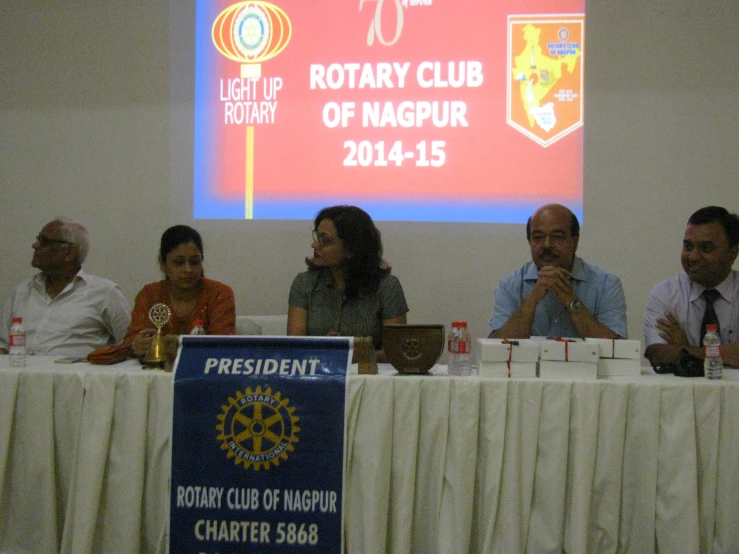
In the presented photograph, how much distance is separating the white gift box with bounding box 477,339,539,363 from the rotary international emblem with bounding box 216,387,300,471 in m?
0.58

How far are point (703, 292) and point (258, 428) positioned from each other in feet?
5.74

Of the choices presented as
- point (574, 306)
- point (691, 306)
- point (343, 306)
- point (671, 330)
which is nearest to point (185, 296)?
point (343, 306)

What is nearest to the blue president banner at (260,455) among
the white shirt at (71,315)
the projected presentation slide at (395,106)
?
the white shirt at (71,315)

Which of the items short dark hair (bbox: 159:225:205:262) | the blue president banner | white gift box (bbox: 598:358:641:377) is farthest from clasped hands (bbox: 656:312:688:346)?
short dark hair (bbox: 159:225:205:262)

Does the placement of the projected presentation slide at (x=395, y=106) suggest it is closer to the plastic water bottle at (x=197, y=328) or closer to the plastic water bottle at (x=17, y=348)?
the plastic water bottle at (x=197, y=328)

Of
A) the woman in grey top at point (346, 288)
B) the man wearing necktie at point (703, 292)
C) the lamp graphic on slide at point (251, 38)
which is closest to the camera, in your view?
the man wearing necktie at point (703, 292)

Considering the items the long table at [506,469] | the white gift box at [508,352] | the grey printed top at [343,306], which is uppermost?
the grey printed top at [343,306]

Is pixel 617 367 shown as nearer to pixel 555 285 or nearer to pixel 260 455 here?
pixel 555 285

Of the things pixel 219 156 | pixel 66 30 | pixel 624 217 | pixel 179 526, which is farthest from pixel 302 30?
pixel 179 526

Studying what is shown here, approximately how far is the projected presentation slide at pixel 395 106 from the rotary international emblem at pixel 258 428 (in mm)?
1797

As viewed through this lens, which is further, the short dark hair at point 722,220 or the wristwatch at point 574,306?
the short dark hair at point 722,220

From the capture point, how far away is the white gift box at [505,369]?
2.08m

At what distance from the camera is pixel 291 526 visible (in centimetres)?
198

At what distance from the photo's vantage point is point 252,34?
3709 mm
